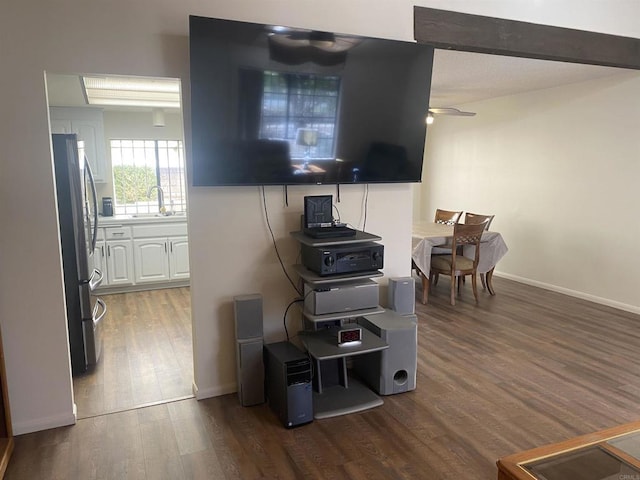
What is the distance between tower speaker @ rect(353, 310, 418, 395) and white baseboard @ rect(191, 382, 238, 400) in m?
0.91

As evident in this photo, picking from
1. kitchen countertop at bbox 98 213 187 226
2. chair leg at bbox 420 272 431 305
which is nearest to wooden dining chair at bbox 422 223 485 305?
chair leg at bbox 420 272 431 305

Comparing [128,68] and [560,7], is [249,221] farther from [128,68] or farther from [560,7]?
[560,7]

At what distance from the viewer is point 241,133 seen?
2.73 metres

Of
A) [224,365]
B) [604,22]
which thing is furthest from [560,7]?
[224,365]

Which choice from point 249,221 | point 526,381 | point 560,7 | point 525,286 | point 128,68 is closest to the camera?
point 128,68

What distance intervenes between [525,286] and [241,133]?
447 cm

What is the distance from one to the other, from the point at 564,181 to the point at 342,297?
3.82 metres

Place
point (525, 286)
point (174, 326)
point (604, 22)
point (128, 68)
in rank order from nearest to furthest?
point (128, 68) < point (604, 22) < point (174, 326) < point (525, 286)

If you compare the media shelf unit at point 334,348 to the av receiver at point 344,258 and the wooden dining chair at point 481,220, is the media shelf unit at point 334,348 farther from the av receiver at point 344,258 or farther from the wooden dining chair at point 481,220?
the wooden dining chair at point 481,220

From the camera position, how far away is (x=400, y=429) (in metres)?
2.62

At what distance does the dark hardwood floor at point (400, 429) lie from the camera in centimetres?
229

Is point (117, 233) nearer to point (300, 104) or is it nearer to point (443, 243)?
point (300, 104)

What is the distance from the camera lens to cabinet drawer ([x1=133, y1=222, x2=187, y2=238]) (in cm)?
535

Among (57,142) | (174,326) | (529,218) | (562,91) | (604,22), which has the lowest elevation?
(174,326)
